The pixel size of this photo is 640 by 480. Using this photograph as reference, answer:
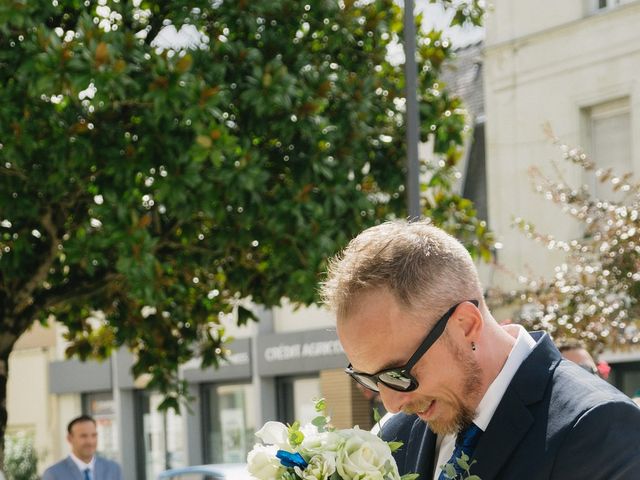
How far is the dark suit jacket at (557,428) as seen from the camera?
2971mm

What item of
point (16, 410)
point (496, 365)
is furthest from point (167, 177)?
point (16, 410)

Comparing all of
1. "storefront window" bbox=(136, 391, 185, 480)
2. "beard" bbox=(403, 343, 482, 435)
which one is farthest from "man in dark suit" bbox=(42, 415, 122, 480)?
"storefront window" bbox=(136, 391, 185, 480)

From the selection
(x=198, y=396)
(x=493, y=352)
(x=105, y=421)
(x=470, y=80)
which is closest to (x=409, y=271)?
(x=493, y=352)

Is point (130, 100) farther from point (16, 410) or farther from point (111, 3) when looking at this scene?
point (16, 410)

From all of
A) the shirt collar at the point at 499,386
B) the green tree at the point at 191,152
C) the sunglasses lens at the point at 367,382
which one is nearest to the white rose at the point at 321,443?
the sunglasses lens at the point at 367,382

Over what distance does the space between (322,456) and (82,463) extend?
32.3ft

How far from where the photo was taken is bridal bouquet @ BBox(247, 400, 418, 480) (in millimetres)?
3289

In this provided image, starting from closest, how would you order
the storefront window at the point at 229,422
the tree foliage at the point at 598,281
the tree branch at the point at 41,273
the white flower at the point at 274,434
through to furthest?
the white flower at the point at 274,434, the tree foliage at the point at 598,281, the tree branch at the point at 41,273, the storefront window at the point at 229,422

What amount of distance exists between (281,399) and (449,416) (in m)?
22.9

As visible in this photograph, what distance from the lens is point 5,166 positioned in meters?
10.6

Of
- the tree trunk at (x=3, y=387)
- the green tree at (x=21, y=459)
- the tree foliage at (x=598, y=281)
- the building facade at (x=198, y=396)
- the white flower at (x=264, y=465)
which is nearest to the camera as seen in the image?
the white flower at (x=264, y=465)

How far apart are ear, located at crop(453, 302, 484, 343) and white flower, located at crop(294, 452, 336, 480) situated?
1.46ft

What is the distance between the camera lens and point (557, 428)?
309 cm

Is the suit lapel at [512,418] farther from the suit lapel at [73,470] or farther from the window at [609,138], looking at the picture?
the window at [609,138]
